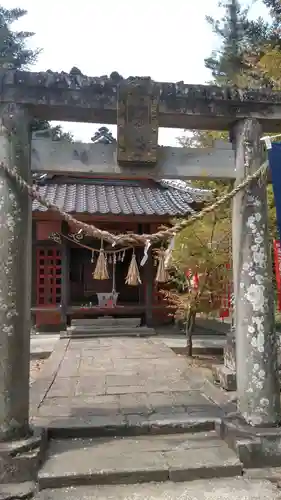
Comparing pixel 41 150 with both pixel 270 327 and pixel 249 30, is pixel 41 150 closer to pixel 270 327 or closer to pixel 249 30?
pixel 270 327

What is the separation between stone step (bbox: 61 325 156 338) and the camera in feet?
37.7

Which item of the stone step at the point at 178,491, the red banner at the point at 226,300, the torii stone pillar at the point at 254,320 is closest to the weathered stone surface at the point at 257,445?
the torii stone pillar at the point at 254,320

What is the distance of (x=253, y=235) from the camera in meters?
4.42

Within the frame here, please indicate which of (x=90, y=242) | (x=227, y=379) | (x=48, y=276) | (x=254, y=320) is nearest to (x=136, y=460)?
(x=254, y=320)

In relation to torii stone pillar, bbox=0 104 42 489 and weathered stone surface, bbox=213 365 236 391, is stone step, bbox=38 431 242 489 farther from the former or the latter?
weathered stone surface, bbox=213 365 236 391

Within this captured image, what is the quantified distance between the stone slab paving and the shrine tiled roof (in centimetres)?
825

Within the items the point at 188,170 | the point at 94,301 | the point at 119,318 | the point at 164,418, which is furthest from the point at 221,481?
the point at 94,301

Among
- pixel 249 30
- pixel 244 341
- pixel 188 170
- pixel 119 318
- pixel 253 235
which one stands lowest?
pixel 119 318

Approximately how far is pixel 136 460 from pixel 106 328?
7.93m

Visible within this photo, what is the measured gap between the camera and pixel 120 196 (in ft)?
46.2

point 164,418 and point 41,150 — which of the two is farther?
point 164,418

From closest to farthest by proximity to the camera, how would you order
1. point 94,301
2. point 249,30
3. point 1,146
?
1. point 1,146
2. point 94,301
3. point 249,30

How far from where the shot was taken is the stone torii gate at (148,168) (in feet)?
13.4

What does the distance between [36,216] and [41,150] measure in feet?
25.7
